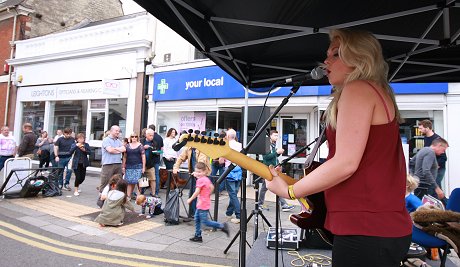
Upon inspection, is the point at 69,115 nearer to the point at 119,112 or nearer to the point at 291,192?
the point at 119,112

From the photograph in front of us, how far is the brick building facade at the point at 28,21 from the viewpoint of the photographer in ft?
52.6

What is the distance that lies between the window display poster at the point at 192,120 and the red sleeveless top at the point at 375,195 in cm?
973

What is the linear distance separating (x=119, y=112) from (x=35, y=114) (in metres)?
5.85

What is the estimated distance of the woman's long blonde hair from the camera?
138cm

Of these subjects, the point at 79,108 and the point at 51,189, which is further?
the point at 79,108

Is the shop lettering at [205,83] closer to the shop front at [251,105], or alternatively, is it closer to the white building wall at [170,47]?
the shop front at [251,105]

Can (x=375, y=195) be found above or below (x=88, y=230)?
above

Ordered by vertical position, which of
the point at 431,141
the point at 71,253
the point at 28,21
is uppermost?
the point at 28,21

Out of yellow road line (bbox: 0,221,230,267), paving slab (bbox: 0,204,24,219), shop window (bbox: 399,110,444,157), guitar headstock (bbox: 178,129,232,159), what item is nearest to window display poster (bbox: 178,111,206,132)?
paving slab (bbox: 0,204,24,219)

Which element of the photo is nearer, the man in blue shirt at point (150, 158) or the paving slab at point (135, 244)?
the paving slab at point (135, 244)

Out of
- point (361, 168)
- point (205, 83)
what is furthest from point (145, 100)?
point (361, 168)

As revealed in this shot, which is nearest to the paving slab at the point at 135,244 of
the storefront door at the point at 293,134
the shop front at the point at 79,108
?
the storefront door at the point at 293,134

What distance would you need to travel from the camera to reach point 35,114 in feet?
50.3

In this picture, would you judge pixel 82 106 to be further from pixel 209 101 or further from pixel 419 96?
pixel 419 96
